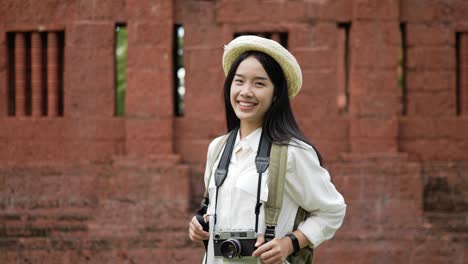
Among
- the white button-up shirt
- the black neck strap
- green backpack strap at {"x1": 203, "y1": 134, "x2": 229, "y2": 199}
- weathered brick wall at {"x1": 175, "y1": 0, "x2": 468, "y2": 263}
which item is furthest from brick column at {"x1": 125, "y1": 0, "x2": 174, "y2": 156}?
the white button-up shirt

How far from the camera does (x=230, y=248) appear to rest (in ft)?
8.87

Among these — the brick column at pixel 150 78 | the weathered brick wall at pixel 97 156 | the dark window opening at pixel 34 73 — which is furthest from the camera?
the dark window opening at pixel 34 73

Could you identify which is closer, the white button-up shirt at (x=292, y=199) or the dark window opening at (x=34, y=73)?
the white button-up shirt at (x=292, y=199)

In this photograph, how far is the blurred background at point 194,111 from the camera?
6.81 meters

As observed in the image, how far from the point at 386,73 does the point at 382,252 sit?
2013 millimetres

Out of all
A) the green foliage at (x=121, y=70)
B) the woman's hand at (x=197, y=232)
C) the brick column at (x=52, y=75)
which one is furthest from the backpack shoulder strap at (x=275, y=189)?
the green foliage at (x=121, y=70)

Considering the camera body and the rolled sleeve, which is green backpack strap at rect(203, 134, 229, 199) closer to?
the camera body

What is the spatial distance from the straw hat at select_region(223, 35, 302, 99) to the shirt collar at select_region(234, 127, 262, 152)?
9.7 inches

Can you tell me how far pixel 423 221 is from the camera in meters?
6.79

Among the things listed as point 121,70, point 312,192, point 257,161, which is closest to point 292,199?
point 312,192

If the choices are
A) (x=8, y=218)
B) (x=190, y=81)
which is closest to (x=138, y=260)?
(x=8, y=218)

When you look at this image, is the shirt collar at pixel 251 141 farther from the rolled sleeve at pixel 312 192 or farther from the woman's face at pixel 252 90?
the rolled sleeve at pixel 312 192

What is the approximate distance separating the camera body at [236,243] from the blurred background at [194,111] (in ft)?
13.4

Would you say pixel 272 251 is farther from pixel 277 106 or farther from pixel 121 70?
pixel 121 70
